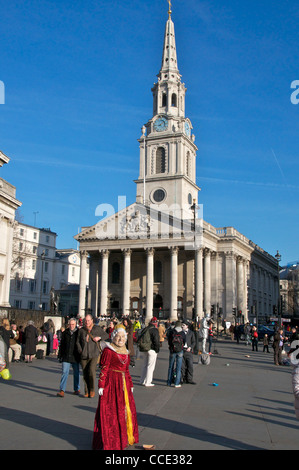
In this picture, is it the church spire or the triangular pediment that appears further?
the church spire

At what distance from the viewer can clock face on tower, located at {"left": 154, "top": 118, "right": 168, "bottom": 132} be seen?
213 feet

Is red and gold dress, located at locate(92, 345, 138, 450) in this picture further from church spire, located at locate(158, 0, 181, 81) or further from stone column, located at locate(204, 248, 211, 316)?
church spire, located at locate(158, 0, 181, 81)

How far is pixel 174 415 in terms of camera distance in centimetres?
971

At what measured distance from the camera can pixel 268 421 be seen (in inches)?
376

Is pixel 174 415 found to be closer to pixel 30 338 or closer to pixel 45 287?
pixel 30 338

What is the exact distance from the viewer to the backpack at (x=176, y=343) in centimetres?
1403

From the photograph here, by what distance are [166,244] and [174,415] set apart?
1813 inches

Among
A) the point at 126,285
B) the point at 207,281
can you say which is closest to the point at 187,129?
the point at 207,281

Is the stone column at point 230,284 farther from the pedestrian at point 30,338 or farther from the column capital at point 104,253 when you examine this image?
the pedestrian at point 30,338

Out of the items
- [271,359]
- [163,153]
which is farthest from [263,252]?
[271,359]

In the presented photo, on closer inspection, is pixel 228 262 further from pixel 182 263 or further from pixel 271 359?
pixel 271 359

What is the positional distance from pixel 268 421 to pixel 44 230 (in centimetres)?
7449

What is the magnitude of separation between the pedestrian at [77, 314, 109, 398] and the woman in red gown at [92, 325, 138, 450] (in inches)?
164

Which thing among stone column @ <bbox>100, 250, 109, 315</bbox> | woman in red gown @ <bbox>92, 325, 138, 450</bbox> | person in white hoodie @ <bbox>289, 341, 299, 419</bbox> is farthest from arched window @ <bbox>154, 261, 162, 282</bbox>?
woman in red gown @ <bbox>92, 325, 138, 450</bbox>
